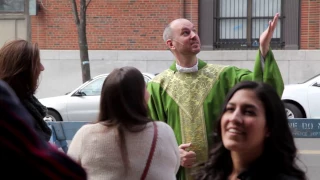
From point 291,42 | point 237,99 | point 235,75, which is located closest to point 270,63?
point 235,75

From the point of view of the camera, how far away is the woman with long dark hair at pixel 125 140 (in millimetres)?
3410

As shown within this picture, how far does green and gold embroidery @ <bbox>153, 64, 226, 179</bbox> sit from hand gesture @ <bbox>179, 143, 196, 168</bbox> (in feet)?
0.30

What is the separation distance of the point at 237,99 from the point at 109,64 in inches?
773

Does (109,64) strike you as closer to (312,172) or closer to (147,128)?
(312,172)

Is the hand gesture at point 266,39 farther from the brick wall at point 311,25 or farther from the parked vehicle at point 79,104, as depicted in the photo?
the brick wall at point 311,25

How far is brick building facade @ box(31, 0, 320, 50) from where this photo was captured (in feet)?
72.6

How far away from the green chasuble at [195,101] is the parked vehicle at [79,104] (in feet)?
37.4

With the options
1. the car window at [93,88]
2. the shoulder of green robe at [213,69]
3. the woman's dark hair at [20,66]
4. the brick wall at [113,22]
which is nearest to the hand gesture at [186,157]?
the shoulder of green robe at [213,69]

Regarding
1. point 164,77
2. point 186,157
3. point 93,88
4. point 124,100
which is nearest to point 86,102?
point 93,88

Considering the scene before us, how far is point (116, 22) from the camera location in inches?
884

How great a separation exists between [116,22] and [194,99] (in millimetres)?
18241

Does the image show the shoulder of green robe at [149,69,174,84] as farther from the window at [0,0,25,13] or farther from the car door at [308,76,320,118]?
the window at [0,0,25,13]

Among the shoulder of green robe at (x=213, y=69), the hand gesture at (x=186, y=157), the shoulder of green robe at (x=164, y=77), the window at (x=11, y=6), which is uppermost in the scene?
the window at (x=11, y=6)

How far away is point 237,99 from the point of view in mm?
2781
